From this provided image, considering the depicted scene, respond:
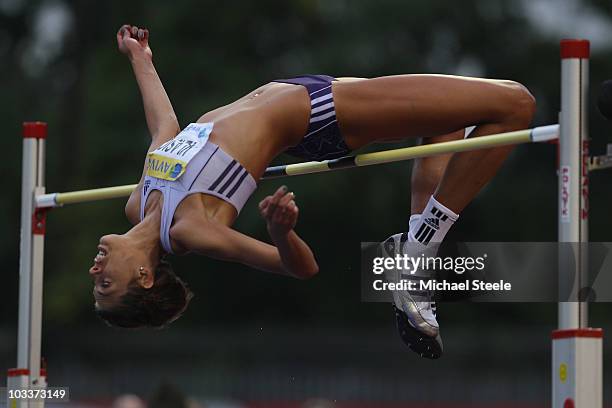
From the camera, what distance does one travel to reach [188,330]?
21109 millimetres

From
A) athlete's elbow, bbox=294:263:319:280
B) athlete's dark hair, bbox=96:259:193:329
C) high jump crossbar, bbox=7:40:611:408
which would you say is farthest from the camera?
athlete's dark hair, bbox=96:259:193:329

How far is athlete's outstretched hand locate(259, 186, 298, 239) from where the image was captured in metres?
4.77

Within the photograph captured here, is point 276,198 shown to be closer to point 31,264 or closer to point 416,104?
point 416,104

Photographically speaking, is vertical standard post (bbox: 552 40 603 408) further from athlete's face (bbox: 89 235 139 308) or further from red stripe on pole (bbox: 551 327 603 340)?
athlete's face (bbox: 89 235 139 308)

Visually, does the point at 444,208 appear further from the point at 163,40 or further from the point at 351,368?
the point at 163,40

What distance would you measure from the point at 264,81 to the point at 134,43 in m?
14.6

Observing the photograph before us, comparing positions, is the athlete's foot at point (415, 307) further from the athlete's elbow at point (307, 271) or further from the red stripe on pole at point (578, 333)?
the red stripe on pole at point (578, 333)

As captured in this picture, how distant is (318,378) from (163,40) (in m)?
6.04

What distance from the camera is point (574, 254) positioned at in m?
4.57

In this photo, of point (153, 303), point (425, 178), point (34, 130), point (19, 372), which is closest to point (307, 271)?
point (153, 303)

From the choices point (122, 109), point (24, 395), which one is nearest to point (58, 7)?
point (122, 109)

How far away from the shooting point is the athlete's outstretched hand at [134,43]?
20.2 feet

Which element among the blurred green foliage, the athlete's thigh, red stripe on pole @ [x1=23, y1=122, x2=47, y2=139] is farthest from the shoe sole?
the blurred green foliage

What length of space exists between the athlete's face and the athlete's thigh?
37.6 inches
